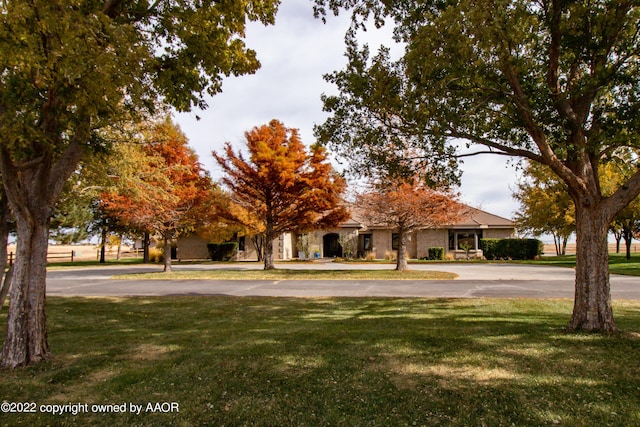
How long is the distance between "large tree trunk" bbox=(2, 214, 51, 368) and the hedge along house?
3149cm

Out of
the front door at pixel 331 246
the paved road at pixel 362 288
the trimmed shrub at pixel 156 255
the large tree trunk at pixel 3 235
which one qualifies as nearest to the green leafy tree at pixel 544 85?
the paved road at pixel 362 288

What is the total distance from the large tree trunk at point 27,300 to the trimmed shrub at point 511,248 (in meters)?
35.7

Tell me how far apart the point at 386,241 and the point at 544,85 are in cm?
3102

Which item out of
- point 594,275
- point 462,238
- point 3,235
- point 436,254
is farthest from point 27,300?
point 462,238

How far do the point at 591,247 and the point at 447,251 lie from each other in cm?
3132

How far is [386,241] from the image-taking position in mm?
38250

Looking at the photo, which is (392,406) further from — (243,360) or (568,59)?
(568,59)

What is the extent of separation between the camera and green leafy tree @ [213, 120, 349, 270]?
69.2 ft

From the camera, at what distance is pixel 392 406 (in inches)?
165

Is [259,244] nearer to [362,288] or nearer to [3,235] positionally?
[362,288]

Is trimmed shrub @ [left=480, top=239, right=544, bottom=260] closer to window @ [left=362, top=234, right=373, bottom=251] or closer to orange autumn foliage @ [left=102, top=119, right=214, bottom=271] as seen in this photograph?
window @ [left=362, top=234, right=373, bottom=251]

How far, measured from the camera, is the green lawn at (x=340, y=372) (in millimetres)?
4020

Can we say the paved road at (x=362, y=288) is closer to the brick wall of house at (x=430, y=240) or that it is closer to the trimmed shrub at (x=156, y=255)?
the brick wall of house at (x=430, y=240)

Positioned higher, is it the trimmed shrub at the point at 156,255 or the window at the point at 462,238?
the window at the point at 462,238
